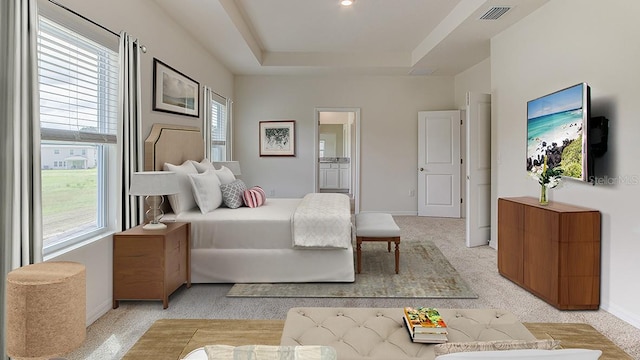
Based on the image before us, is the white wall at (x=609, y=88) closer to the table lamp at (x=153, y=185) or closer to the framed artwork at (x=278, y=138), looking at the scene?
the table lamp at (x=153, y=185)

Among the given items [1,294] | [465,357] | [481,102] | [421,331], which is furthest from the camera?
[481,102]

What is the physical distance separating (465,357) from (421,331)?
26.4 inches

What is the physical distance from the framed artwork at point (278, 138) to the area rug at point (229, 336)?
4844mm

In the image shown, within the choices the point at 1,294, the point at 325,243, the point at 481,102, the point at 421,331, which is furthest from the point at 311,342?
the point at 481,102

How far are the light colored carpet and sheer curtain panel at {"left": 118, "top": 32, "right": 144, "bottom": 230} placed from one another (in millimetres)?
723

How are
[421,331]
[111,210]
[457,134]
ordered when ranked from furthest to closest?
[457,134] < [111,210] < [421,331]

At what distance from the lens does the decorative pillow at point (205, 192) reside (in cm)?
355

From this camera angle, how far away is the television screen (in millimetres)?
2861

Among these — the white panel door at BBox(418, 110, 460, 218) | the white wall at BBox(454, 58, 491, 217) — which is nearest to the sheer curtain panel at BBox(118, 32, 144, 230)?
the white wall at BBox(454, 58, 491, 217)

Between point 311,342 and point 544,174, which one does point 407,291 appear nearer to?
point 544,174

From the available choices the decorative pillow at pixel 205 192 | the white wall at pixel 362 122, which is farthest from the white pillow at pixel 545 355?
the white wall at pixel 362 122

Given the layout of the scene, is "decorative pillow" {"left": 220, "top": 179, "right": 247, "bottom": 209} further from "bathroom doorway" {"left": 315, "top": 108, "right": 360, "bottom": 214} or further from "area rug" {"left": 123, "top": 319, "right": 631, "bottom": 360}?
"bathroom doorway" {"left": 315, "top": 108, "right": 360, "bottom": 214}

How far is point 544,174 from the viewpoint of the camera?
3223 millimetres

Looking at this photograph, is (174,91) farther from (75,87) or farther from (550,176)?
(550,176)
